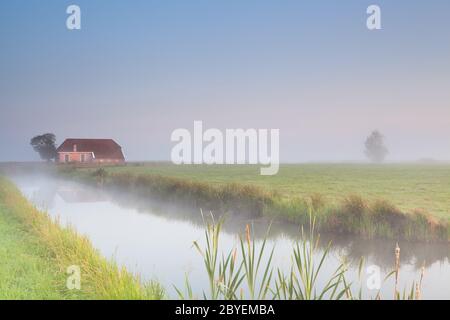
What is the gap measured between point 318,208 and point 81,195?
1316 centimetres

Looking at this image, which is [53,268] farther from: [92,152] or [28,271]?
[92,152]

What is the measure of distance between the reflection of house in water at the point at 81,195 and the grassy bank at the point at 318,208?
210 centimetres

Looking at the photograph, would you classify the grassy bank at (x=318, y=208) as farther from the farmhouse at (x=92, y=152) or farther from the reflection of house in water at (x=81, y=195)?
the farmhouse at (x=92, y=152)

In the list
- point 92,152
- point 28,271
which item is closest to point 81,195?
point 92,152

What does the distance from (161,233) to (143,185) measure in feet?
27.1

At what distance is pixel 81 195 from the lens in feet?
71.6

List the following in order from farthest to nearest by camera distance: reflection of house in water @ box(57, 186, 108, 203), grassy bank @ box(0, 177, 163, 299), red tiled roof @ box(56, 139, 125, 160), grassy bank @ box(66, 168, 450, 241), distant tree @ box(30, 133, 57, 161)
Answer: reflection of house in water @ box(57, 186, 108, 203), grassy bank @ box(66, 168, 450, 241), red tiled roof @ box(56, 139, 125, 160), distant tree @ box(30, 133, 57, 161), grassy bank @ box(0, 177, 163, 299)

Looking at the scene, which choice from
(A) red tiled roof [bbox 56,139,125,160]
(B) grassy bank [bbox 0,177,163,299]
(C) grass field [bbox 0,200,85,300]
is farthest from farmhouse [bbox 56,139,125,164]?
(C) grass field [bbox 0,200,85,300]

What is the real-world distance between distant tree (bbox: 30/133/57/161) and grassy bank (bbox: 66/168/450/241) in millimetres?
6369

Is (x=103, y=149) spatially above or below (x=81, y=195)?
above

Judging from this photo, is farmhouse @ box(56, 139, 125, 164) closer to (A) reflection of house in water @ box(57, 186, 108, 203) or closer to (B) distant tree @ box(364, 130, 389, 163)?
(A) reflection of house in water @ box(57, 186, 108, 203)

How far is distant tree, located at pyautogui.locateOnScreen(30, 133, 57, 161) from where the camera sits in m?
9.84

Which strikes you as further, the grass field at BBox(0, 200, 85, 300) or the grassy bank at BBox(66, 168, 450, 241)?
the grassy bank at BBox(66, 168, 450, 241)
